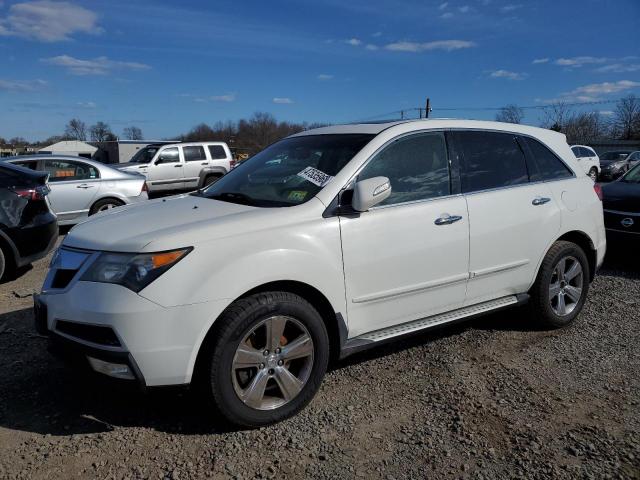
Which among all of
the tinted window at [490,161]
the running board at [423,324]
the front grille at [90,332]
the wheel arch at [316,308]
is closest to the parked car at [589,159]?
the tinted window at [490,161]

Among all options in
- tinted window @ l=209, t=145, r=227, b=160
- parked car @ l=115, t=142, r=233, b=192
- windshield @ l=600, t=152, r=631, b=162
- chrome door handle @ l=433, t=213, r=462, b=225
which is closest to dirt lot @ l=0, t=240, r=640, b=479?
chrome door handle @ l=433, t=213, r=462, b=225

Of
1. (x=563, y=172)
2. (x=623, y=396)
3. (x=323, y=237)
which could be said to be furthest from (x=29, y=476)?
(x=563, y=172)

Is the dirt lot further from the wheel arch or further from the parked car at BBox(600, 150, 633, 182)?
the parked car at BBox(600, 150, 633, 182)

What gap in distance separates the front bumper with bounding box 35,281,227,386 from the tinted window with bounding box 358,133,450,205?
1453mm

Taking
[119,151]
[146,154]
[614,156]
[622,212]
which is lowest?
[622,212]

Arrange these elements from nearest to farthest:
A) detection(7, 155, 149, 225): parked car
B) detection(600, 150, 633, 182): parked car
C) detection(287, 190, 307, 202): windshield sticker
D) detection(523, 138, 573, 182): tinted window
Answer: detection(287, 190, 307, 202): windshield sticker < detection(523, 138, 573, 182): tinted window < detection(7, 155, 149, 225): parked car < detection(600, 150, 633, 182): parked car

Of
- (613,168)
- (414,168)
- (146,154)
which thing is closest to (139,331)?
(414,168)

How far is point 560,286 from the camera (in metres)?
4.53

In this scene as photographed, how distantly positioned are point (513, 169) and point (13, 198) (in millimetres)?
5550

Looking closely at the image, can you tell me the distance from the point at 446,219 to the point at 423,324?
0.75 meters

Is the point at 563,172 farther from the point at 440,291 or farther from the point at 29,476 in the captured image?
the point at 29,476

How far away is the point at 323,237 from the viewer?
10.3 feet

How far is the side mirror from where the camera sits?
10.3 ft

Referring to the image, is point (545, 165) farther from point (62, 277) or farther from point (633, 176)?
point (633, 176)
